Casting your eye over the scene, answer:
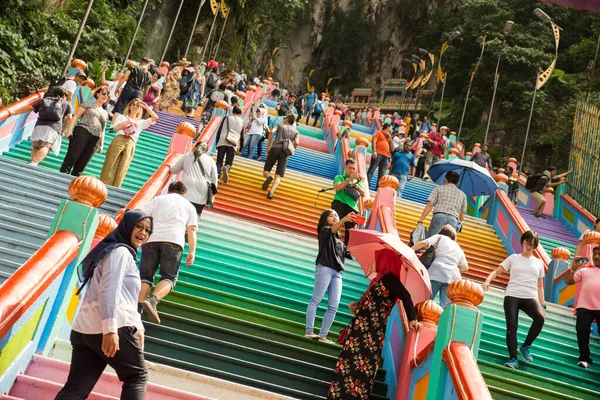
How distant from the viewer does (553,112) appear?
36844mm

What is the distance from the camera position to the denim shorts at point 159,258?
6641 millimetres

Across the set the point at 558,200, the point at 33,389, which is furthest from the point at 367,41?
the point at 33,389

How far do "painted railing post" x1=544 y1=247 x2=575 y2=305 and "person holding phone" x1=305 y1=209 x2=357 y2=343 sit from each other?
5.14 metres

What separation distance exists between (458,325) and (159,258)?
2828 mm

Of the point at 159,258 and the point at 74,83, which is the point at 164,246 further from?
the point at 74,83

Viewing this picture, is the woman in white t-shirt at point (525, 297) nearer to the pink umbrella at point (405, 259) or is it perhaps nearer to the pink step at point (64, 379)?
the pink umbrella at point (405, 259)

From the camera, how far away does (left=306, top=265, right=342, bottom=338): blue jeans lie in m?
7.44

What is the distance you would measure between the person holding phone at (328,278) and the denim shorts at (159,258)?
151 centimetres

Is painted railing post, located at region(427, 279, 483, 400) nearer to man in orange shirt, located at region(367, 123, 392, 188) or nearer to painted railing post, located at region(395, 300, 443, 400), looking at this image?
painted railing post, located at region(395, 300, 443, 400)

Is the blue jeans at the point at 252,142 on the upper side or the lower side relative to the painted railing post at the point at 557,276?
upper

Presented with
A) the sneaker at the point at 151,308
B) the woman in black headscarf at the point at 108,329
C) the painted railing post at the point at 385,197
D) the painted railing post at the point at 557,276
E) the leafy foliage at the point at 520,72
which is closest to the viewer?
the woman in black headscarf at the point at 108,329

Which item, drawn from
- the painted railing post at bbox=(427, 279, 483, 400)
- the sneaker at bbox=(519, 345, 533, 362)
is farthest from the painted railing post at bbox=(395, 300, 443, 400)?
the sneaker at bbox=(519, 345, 533, 362)

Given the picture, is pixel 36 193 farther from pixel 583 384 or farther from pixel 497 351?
pixel 583 384

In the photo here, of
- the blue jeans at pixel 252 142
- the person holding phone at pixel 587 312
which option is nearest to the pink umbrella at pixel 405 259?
the person holding phone at pixel 587 312
